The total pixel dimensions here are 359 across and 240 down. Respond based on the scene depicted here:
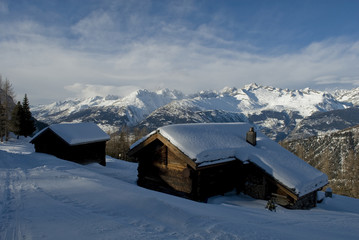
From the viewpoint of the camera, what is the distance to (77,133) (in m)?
27.8

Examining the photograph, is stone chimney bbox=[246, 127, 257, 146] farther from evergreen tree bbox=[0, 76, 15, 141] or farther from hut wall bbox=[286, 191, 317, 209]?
evergreen tree bbox=[0, 76, 15, 141]

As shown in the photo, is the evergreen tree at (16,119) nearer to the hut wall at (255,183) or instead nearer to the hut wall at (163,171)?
the hut wall at (163,171)

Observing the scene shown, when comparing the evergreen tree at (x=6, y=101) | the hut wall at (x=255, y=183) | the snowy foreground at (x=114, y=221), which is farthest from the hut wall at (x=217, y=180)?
the evergreen tree at (x=6, y=101)

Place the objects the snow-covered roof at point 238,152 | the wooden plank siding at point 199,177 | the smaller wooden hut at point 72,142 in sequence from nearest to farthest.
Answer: the snow-covered roof at point 238,152 < the wooden plank siding at point 199,177 < the smaller wooden hut at point 72,142

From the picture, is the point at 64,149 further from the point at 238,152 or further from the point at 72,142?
the point at 238,152

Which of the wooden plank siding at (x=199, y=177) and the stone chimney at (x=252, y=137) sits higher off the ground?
the stone chimney at (x=252, y=137)

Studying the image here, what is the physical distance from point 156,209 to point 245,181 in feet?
32.4

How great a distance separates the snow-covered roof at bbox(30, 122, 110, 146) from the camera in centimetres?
2603

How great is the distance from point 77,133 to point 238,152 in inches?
791

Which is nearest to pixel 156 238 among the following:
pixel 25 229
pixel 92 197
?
pixel 25 229

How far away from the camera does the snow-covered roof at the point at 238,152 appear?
1433cm

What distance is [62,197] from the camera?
8.99 m

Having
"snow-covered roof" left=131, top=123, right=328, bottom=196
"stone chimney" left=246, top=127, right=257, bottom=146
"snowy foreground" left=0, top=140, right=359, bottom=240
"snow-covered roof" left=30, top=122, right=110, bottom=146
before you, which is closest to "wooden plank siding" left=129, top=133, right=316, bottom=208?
"snow-covered roof" left=131, top=123, right=328, bottom=196

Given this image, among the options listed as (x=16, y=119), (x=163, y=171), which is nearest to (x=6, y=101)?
(x=16, y=119)
